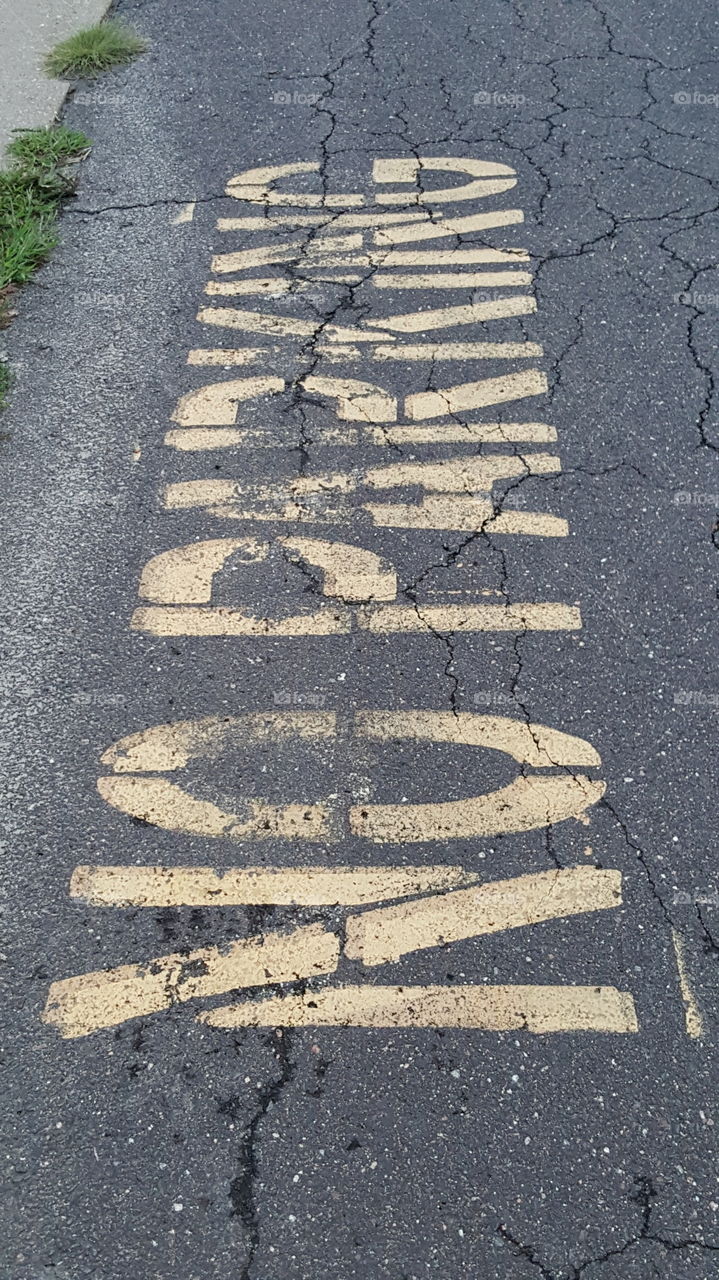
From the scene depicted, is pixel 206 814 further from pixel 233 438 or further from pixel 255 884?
pixel 233 438

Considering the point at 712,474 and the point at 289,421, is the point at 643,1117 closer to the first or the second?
the point at 712,474

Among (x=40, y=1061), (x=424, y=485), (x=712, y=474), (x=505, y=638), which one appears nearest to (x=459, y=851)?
(x=505, y=638)

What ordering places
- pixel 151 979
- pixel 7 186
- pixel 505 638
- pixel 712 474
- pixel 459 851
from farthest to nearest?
pixel 7 186
pixel 712 474
pixel 505 638
pixel 459 851
pixel 151 979

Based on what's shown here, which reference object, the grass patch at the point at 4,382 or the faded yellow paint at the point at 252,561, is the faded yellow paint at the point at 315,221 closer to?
the grass patch at the point at 4,382

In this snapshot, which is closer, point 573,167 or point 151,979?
point 151,979

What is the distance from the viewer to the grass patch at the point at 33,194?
17.8 ft

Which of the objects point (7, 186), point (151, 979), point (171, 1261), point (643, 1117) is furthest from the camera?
point (7, 186)

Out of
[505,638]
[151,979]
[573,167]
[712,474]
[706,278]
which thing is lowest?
[151,979]

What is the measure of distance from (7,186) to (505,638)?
13.2 feet

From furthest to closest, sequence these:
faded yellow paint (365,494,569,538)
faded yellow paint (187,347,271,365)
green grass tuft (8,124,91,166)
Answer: green grass tuft (8,124,91,166) → faded yellow paint (187,347,271,365) → faded yellow paint (365,494,569,538)

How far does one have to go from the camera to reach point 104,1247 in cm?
272

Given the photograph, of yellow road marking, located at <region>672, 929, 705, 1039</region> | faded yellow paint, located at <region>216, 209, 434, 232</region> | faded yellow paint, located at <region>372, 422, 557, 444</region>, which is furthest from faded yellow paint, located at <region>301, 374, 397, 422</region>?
yellow road marking, located at <region>672, 929, 705, 1039</region>

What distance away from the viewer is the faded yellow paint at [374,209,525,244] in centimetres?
552

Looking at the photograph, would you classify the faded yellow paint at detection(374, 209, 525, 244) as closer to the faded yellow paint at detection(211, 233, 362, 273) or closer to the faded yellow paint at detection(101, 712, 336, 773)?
the faded yellow paint at detection(211, 233, 362, 273)
